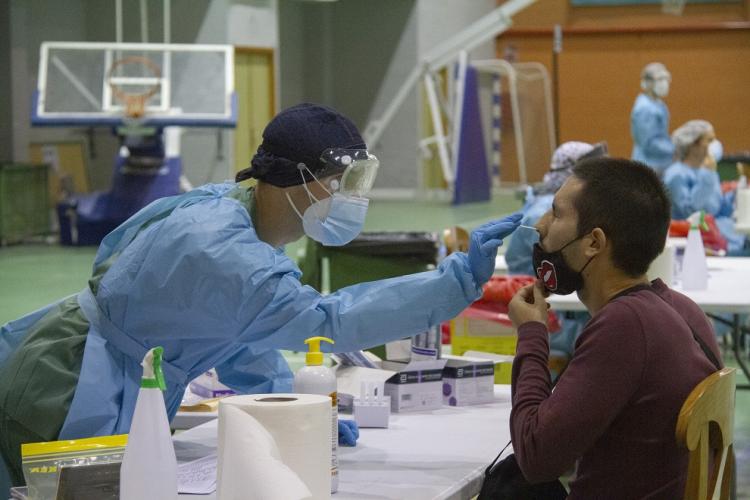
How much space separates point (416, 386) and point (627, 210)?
962 mm

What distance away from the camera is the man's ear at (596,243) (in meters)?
2.13

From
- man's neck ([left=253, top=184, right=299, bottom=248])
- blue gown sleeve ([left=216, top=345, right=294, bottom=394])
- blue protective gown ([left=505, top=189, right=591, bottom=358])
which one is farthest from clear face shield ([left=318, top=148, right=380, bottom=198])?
blue protective gown ([left=505, top=189, right=591, bottom=358])

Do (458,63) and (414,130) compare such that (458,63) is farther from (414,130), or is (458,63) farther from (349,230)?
(349,230)

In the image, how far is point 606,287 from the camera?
216cm

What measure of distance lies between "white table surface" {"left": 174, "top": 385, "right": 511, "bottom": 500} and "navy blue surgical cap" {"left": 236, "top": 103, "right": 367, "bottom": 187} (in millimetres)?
589

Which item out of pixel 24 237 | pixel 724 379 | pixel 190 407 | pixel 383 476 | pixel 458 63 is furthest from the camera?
pixel 458 63

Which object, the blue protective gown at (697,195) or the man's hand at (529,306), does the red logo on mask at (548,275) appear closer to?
the man's hand at (529,306)

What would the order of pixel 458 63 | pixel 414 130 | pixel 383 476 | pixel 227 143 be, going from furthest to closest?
pixel 414 130 < pixel 458 63 < pixel 227 143 < pixel 383 476

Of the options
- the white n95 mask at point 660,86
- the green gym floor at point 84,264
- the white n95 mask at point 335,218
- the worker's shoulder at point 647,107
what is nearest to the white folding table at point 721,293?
the green gym floor at point 84,264

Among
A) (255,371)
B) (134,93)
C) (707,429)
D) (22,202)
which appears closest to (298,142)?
(255,371)

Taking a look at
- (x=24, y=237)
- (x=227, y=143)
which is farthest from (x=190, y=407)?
(x=227, y=143)

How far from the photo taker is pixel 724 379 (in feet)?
6.67

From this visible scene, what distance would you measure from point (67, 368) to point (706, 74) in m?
20.2

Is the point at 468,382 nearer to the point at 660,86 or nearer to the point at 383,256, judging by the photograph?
the point at 383,256
